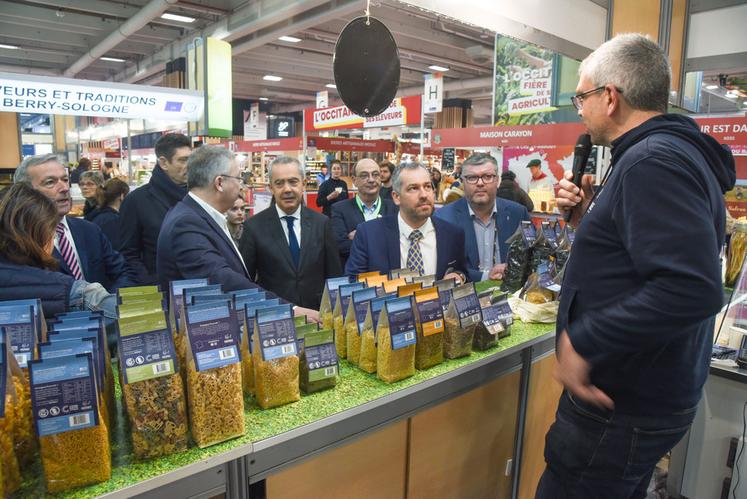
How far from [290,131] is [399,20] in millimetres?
12619

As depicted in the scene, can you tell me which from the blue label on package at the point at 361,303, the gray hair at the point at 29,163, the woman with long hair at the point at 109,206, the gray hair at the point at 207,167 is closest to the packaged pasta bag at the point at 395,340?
the blue label on package at the point at 361,303

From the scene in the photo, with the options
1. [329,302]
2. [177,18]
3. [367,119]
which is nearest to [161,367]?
[329,302]

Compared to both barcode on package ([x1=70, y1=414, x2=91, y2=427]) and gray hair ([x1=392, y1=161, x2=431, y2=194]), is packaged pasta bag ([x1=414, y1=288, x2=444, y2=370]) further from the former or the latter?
gray hair ([x1=392, y1=161, x2=431, y2=194])

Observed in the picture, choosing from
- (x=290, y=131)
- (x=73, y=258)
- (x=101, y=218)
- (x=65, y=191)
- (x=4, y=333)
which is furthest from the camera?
(x=290, y=131)

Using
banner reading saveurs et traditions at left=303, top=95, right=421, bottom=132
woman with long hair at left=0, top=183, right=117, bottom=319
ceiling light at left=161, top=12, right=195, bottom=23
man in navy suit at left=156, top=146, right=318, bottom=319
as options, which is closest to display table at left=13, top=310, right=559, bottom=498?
man in navy suit at left=156, top=146, right=318, bottom=319

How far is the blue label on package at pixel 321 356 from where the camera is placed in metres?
1.50

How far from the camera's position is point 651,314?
1218 mm

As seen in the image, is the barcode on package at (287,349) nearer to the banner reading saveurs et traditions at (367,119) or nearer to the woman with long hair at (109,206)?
the woman with long hair at (109,206)

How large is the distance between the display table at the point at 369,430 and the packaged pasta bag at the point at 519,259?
0.38m

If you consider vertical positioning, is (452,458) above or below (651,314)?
below

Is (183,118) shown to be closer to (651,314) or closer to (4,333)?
(4,333)

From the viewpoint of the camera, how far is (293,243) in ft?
10.4

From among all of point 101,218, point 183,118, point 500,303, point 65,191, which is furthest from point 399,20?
point 500,303

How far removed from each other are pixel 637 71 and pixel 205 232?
1.82m
